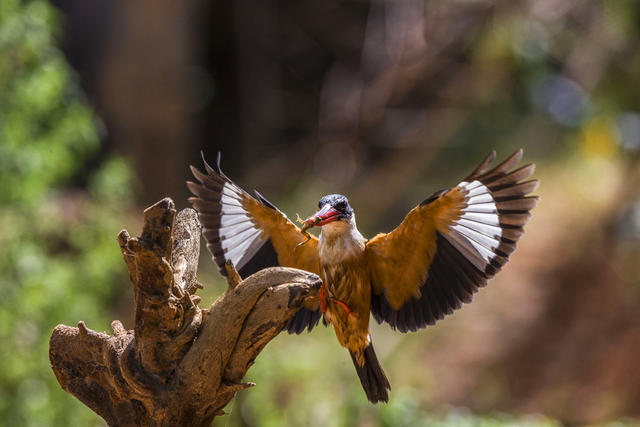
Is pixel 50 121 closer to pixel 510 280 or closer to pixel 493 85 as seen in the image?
pixel 510 280

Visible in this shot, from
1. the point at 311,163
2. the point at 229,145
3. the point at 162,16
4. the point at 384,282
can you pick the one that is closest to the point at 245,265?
the point at 384,282

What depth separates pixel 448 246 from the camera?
1438 millimetres

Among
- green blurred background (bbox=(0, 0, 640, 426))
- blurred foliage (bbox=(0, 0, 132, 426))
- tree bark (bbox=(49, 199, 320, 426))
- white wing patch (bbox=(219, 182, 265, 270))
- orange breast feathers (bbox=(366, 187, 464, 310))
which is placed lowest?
tree bark (bbox=(49, 199, 320, 426))

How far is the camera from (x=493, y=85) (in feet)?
19.4

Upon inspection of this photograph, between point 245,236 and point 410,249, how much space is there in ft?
1.12

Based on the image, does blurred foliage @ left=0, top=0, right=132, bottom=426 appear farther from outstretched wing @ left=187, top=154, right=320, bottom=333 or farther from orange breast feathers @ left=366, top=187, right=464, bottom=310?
orange breast feathers @ left=366, top=187, right=464, bottom=310

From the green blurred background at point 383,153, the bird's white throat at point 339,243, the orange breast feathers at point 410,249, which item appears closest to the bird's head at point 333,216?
the bird's white throat at point 339,243

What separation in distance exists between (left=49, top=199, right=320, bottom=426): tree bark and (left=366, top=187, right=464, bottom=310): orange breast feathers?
0.28 metres

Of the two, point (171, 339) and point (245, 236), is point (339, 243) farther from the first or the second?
point (171, 339)

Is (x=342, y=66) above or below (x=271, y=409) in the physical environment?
above

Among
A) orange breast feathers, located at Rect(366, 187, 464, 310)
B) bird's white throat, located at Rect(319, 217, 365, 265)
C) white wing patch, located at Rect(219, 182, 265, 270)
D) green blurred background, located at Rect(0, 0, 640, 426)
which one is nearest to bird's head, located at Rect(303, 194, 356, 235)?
bird's white throat, located at Rect(319, 217, 365, 265)

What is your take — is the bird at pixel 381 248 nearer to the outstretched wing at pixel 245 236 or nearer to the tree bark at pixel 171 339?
the outstretched wing at pixel 245 236

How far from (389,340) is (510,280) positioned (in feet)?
4.08

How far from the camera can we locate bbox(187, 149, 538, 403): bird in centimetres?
134
